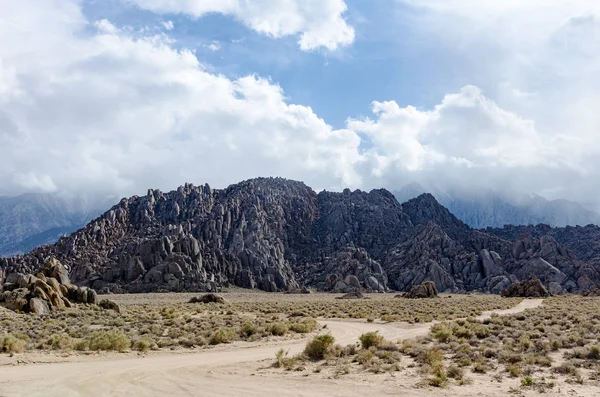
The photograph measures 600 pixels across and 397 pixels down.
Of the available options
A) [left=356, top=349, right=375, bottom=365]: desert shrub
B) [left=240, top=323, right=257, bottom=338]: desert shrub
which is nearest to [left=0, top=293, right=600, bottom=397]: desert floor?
[left=356, top=349, right=375, bottom=365]: desert shrub

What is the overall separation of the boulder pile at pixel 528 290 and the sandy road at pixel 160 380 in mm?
81387

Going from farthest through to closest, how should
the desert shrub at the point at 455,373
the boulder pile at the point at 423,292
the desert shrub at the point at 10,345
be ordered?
the boulder pile at the point at 423,292 → the desert shrub at the point at 10,345 → the desert shrub at the point at 455,373

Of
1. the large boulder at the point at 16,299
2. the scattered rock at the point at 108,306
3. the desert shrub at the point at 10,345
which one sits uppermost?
the large boulder at the point at 16,299

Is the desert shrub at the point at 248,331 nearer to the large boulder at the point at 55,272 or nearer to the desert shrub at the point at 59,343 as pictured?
the desert shrub at the point at 59,343

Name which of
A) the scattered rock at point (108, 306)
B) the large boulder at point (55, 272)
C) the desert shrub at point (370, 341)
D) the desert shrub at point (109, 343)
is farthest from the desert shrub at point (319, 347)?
the large boulder at point (55, 272)

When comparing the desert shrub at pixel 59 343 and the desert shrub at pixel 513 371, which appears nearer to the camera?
the desert shrub at pixel 513 371

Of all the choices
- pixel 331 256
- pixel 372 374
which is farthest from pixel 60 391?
pixel 331 256

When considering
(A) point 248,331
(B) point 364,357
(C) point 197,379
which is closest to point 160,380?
(C) point 197,379

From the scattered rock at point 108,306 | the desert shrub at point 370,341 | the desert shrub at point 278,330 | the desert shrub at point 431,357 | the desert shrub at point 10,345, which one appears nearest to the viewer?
the desert shrub at point 431,357

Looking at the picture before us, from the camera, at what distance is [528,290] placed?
88.5m

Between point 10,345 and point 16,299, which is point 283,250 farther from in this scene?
point 10,345

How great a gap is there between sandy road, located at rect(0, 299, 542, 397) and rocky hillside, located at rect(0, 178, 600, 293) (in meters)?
91.8

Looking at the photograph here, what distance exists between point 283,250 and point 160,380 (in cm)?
15013

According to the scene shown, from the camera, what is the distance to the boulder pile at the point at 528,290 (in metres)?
86.9
